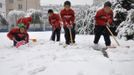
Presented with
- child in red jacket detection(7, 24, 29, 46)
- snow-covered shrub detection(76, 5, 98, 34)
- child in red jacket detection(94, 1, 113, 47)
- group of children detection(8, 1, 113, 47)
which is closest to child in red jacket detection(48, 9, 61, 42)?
group of children detection(8, 1, 113, 47)

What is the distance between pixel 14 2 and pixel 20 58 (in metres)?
49.5

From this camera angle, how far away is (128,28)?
1254 centimetres

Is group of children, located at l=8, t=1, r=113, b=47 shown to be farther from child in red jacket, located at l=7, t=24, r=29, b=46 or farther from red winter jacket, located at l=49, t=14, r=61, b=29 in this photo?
red winter jacket, located at l=49, t=14, r=61, b=29

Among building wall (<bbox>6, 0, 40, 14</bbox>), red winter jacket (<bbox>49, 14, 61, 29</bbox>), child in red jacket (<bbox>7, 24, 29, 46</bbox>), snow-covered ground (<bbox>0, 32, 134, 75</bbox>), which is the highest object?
building wall (<bbox>6, 0, 40, 14</bbox>)

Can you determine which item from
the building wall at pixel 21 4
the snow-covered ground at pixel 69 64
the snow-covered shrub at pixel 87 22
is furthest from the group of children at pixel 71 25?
the building wall at pixel 21 4

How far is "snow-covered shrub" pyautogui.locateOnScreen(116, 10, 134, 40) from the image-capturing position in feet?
40.6

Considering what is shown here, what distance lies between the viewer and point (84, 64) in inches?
211

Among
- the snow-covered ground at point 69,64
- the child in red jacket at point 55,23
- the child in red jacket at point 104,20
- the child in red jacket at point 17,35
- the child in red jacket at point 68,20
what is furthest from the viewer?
the child in red jacket at point 55,23

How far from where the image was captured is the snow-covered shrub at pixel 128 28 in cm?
1238

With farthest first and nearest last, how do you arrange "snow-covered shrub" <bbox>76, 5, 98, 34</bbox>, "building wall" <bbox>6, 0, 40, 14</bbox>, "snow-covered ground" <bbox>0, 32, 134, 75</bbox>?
"building wall" <bbox>6, 0, 40, 14</bbox>
"snow-covered shrub" <bbox>76, 5, 98, 34</bbox>
"snow-covered ground" <bbox>0, 32, 134, 75</bbox>

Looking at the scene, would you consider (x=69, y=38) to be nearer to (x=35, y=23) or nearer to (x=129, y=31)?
(x=129, y=31)

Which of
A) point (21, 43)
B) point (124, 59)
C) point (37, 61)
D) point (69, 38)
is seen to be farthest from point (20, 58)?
point (69, 38)

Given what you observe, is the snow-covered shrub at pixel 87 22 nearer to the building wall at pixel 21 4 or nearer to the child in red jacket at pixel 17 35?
the child in red jacket at pixel 17 35

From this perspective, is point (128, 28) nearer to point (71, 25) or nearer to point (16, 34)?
point (71, 25)
